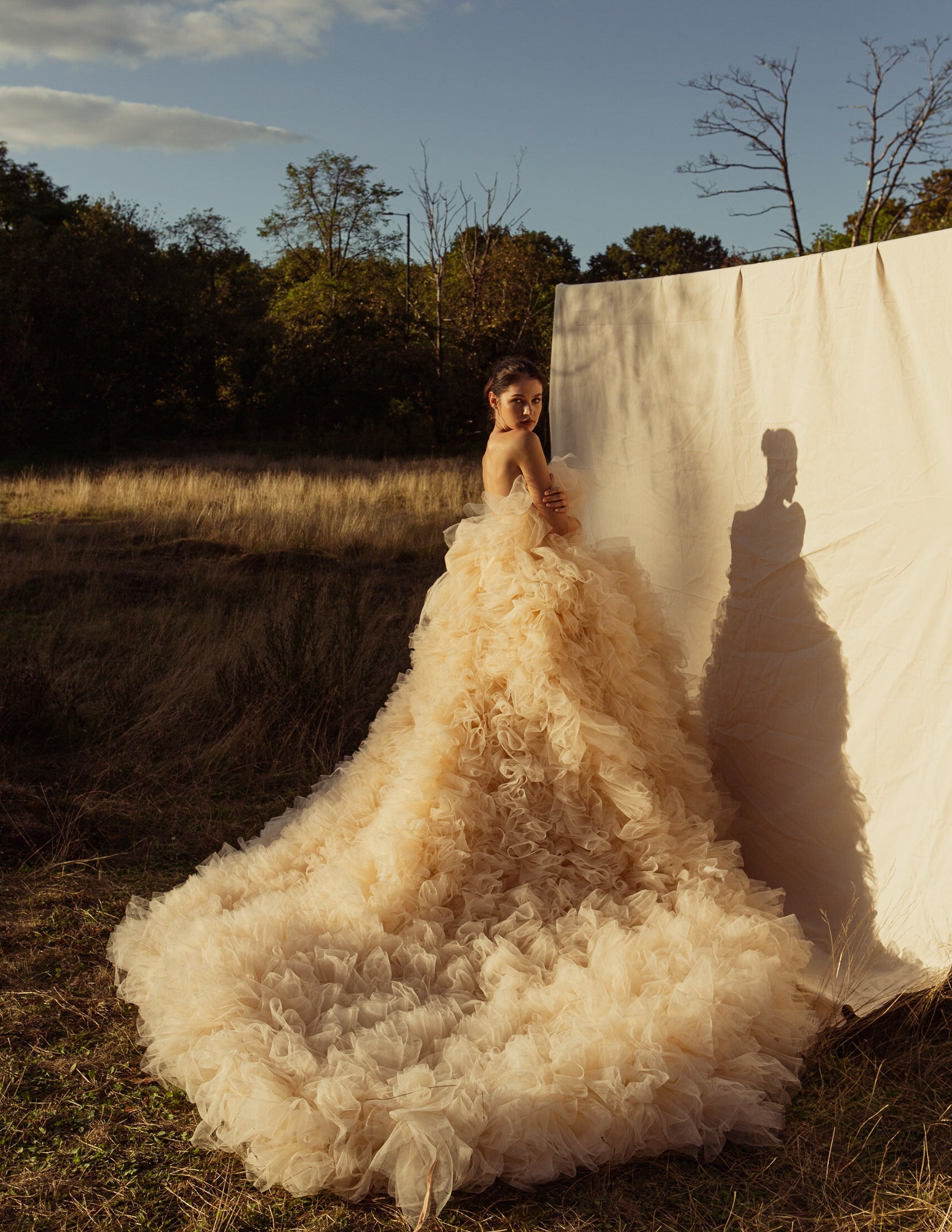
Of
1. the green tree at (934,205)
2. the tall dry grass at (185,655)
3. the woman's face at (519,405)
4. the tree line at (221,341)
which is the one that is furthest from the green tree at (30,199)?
the woman's face at (519,405)

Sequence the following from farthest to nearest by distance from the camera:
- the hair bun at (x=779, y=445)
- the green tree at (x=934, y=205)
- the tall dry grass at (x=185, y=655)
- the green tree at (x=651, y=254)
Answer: the green tree at (x=651, y=254)
the green tree at (x=934, y=205)
the tall dry grass at (x=185, y=655)
the hair bun at (x=779, y=445)

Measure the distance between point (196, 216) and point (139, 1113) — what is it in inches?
1125

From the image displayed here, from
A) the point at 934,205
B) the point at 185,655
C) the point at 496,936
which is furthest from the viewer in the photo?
the point at 934,205

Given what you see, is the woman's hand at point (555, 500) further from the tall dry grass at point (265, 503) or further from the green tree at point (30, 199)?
the green tree at point (30, 199)

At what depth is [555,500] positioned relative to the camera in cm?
351

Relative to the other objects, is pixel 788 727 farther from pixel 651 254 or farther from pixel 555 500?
pixel 651 254

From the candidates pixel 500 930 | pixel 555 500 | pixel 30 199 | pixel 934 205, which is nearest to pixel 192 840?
pixel 500 930

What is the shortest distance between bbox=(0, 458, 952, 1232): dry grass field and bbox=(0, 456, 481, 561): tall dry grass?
0.23 feet

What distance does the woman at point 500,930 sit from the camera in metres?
2.24

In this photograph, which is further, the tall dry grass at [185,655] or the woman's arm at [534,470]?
the tall dry grass at [185,655]

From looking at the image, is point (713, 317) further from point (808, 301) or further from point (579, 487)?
point (579, 487)

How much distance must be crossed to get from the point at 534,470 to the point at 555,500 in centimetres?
14

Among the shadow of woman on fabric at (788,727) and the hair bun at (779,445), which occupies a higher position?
the hair bun at (779,445)

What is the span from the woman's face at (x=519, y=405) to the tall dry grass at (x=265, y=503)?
5.72m
